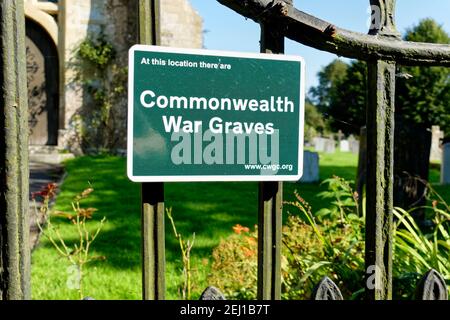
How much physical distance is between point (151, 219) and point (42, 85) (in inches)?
472

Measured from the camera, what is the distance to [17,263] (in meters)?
1.27

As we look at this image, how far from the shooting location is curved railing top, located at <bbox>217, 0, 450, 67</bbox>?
1.33m

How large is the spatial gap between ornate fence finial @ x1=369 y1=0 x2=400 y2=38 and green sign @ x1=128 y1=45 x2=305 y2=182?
316mm

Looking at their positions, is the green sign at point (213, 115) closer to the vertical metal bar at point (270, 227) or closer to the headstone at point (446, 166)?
the vertical metal bar at point (270, 227)

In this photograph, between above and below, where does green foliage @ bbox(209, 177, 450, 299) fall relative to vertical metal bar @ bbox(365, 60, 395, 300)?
below

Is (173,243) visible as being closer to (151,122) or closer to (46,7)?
(151,122)

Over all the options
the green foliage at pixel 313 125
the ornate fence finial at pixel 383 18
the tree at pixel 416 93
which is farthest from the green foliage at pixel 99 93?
the green foliage at pixel 313 125

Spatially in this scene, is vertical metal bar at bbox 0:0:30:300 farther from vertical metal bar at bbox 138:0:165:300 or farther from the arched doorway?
the arched doorway

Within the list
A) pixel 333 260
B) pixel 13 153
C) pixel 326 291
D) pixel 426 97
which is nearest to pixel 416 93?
pixel 426 97

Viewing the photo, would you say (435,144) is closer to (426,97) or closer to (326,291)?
(426,97)

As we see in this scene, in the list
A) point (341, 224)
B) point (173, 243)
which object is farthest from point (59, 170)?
point (341, 224)

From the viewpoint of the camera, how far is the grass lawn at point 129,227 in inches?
Result: 133

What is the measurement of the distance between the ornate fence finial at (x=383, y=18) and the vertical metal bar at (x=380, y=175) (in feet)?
0.31

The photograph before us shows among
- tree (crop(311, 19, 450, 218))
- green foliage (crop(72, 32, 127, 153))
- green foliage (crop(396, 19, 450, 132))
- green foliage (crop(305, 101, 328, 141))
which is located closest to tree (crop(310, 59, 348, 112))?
green foliage (crop(305, 101, 328, 141))
